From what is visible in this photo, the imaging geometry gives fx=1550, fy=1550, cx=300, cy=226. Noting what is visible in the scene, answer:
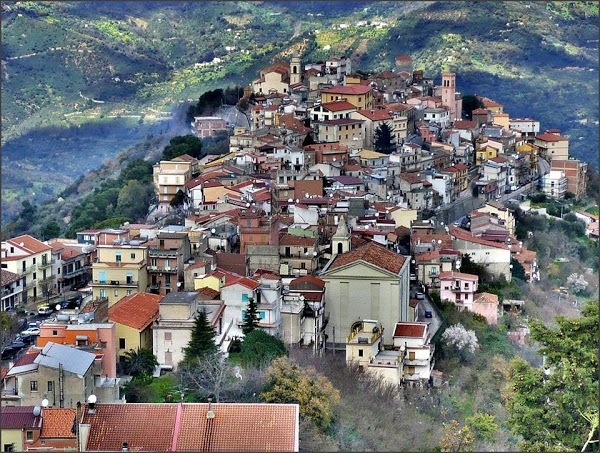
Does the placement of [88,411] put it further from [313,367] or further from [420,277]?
[420,277]

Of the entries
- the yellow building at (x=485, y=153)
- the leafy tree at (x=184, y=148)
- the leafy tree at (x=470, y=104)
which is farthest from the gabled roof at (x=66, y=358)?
the leafy tree at (x=470, y=104)

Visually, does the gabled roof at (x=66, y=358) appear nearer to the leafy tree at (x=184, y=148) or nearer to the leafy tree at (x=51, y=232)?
the leafy tree at (x=51, y=232)

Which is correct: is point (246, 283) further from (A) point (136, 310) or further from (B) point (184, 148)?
(B) point (184, 148)

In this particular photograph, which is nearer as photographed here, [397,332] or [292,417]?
[292,417]

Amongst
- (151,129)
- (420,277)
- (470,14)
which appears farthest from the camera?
(470,14)

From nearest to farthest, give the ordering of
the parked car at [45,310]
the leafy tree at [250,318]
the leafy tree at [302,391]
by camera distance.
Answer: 1. the leafy tree at [302,391]
2. the leafy tree at [250,318]
3. the parked car at [45,310]

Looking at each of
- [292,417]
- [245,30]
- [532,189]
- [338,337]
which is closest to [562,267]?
[532,189]
